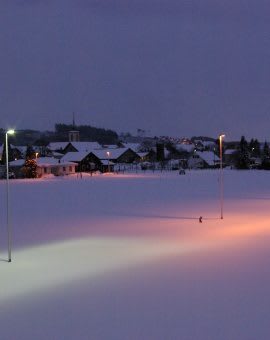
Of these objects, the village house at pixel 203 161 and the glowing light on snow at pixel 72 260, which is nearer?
the glowing light on snow at pixel 72 260

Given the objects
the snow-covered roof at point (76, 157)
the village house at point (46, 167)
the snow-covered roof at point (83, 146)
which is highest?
the snow-covered roof at point (83, 146)

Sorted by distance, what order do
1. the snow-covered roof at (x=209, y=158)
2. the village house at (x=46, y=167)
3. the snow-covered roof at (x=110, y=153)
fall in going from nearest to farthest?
the village house at (x=46, y=167) < the snow-covered roof at (x=110, y=153) < the snow-covered roof at (x=209, y=158)

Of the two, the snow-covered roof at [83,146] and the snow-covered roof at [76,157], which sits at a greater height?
the snow-covered roof at [83,146]

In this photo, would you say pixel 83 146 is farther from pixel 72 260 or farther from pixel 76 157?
pixel 72 260

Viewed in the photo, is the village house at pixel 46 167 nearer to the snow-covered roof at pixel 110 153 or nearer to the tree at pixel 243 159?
the snow-covered roof at pixel 110 153

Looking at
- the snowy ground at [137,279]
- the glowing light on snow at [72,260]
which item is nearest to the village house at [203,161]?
the snowy ground at [137,279]

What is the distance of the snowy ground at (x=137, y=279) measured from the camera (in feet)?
23.8

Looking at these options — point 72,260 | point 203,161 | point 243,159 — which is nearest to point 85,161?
point 243,159

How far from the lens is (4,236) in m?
15.1

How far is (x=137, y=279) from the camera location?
385 inches

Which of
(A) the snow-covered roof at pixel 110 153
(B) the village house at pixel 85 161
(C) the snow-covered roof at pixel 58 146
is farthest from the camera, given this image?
(C) the snow-covered roof at pixel 58 146

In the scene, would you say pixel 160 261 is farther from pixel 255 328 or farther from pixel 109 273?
pixel 255 328

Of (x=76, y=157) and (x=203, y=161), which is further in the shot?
(x=203, y=161)

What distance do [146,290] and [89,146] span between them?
83742 millimetres
